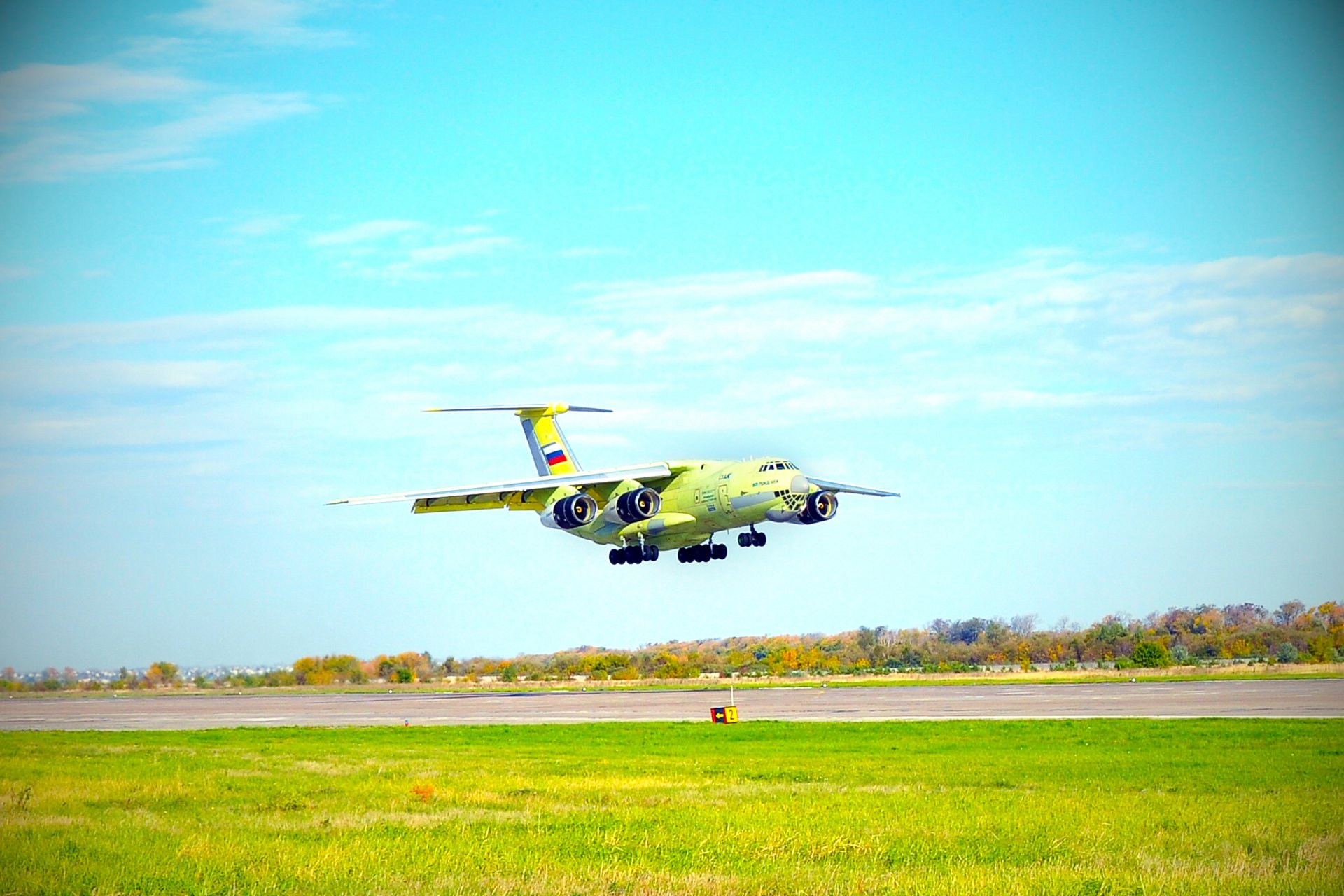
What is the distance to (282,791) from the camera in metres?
19.9

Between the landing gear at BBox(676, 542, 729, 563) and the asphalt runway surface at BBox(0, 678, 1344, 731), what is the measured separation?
5.28 m

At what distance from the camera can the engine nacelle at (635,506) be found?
1716 inches

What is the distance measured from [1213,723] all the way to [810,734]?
30.0ft

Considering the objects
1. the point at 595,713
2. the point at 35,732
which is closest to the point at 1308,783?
the point at 595,713

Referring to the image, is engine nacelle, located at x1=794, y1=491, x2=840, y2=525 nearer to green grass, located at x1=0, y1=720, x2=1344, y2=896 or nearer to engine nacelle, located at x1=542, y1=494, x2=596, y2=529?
engine nacelle, located at x1=542, y1=494, x2=596, y2=529

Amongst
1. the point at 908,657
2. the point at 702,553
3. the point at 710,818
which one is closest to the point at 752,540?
the point at 702,553

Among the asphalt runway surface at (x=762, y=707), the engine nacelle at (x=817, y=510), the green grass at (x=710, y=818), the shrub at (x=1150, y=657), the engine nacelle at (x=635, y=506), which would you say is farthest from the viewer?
the shrub at (x=1150, y=657)

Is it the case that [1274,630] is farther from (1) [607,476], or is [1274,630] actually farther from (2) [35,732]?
(2) [35,732]

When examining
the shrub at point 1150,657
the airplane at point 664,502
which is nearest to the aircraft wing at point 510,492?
the airplane at point 664,502

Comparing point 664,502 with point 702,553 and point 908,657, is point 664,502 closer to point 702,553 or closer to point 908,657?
point 702,553

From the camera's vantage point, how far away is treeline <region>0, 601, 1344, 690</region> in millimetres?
76062

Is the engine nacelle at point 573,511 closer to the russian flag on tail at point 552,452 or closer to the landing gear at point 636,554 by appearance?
the landing gear at point 636,554

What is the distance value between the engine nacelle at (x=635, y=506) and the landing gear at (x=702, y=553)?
313 centimetres

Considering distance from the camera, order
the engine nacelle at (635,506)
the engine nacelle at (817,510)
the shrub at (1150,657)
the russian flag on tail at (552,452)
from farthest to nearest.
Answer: the shrub at (1150,657) < the russian flag on tail at (552,452) < the engine nacelle at (635,506) < the engine nacelle at (817,510)
